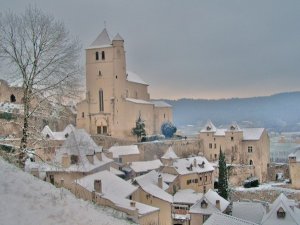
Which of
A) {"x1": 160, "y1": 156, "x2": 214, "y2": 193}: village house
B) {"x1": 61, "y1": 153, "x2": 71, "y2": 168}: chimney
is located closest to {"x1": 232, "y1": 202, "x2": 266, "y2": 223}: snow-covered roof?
{"x1": 160, "y1": 156, "x2": 214, "y2": 193}: village house

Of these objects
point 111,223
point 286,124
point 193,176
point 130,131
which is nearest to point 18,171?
point 111,223

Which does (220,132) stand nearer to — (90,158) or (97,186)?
(90,158)

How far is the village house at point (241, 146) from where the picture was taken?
2478 inches

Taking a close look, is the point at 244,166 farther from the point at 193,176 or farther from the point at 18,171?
the point at 18,171

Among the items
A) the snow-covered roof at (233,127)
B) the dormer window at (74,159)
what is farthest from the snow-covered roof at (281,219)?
the snow-covered roof at (233,127)

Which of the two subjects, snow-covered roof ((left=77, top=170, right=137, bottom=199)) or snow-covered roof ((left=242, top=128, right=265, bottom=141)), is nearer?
snow-covered roof ((left=77, top=170, right=137, bottom=199))

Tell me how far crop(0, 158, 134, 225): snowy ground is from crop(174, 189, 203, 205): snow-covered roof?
3034cm

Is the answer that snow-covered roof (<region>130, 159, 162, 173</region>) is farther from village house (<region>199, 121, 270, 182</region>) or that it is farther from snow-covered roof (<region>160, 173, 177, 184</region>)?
village house (<region>199, 121, 270, 182</region>)

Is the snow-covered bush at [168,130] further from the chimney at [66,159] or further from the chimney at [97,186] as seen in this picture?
the chimney at [97,186]

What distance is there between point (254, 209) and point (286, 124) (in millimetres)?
93094

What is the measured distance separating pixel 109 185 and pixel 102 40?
4002cm

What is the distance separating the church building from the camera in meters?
63.8

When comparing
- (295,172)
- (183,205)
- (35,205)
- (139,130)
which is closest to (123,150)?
(139,130)

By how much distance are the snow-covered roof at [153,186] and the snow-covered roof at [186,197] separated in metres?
1.68
